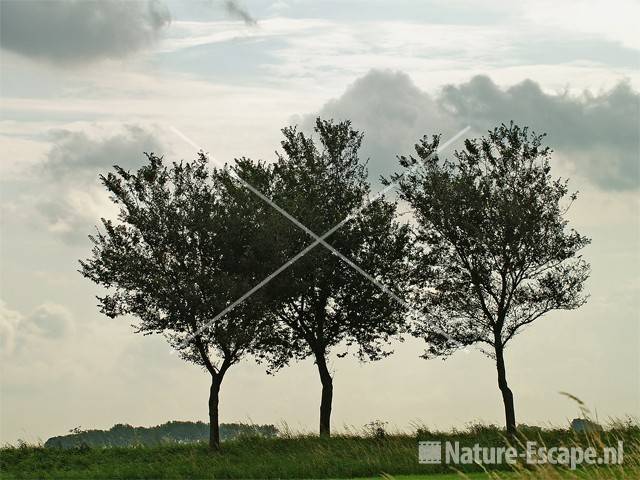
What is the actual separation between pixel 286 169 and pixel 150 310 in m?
13.1

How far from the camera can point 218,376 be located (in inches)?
Answer: 1711

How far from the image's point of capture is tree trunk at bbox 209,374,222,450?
1684 inches

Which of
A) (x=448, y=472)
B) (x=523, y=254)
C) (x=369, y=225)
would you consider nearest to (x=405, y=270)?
(x=369, y=225)

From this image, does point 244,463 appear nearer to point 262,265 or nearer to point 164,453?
point 164,453
